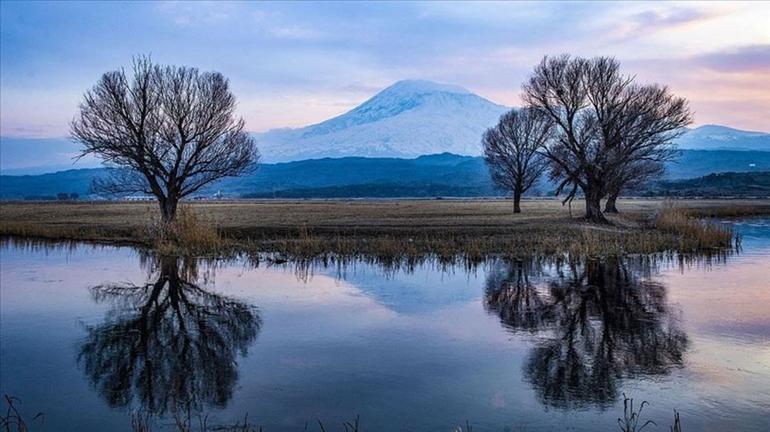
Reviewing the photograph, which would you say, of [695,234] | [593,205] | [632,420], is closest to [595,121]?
[593,205]

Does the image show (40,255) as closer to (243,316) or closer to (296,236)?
(296,236)

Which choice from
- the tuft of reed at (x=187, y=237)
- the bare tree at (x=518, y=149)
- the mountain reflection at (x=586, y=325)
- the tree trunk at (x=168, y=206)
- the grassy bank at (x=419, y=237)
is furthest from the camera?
the bare tree at (x=518, y=149)

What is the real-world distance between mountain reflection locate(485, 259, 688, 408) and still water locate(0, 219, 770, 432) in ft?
0.23

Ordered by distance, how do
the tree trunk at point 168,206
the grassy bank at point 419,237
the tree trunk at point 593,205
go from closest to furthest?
the grassy bank at point 419,237
the tree trunk at point 168,206
the tree trunk at point 593,205

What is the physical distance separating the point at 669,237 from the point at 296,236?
22.3m

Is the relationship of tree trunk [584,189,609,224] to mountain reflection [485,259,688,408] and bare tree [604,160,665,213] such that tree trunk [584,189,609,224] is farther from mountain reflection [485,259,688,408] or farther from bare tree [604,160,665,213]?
mountain reflection [485,259,688,408]

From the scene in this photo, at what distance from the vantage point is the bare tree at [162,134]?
4250 centimetres

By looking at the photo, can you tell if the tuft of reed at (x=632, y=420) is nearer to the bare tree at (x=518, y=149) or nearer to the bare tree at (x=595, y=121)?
the bare tree at (x=595, y=121)

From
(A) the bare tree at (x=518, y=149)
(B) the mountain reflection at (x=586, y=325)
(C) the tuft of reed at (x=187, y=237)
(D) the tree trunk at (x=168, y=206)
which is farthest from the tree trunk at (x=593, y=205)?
(D) the tree trunk at (x=168, y=206)

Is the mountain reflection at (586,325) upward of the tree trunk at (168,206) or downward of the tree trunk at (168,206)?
downward

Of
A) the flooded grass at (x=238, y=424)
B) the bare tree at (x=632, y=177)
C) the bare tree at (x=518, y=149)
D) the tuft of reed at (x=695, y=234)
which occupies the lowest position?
the flooded grass at (x=238, y=424)

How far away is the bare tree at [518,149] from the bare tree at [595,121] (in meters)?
18.1

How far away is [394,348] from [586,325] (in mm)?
5285

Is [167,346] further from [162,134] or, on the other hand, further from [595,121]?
[595,121]
